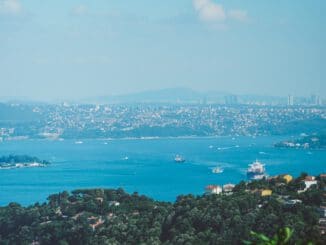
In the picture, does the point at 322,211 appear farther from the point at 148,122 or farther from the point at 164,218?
the point at 148,122

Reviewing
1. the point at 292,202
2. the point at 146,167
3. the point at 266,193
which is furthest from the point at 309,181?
the point at 146,167

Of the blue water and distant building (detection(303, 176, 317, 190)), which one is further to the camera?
the blue water

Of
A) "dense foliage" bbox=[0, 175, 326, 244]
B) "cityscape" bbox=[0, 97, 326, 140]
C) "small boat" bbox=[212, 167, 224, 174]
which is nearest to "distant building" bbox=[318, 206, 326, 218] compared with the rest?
"dense foliage" bbox=[0, 175, 326, 244]

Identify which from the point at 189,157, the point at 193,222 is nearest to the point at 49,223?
the point at 193,222

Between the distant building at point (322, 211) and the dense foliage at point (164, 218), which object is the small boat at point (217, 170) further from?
the distant building at point (322, 211)

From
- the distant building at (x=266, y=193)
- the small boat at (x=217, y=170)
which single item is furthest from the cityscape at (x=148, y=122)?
the distant building at (x=266, y=193)

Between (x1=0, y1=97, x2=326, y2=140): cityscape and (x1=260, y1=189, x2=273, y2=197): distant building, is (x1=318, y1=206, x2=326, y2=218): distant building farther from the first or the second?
(x1=0, y1=97, x2=326, y2=140): cityscape

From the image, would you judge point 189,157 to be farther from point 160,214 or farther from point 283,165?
point 160,214
